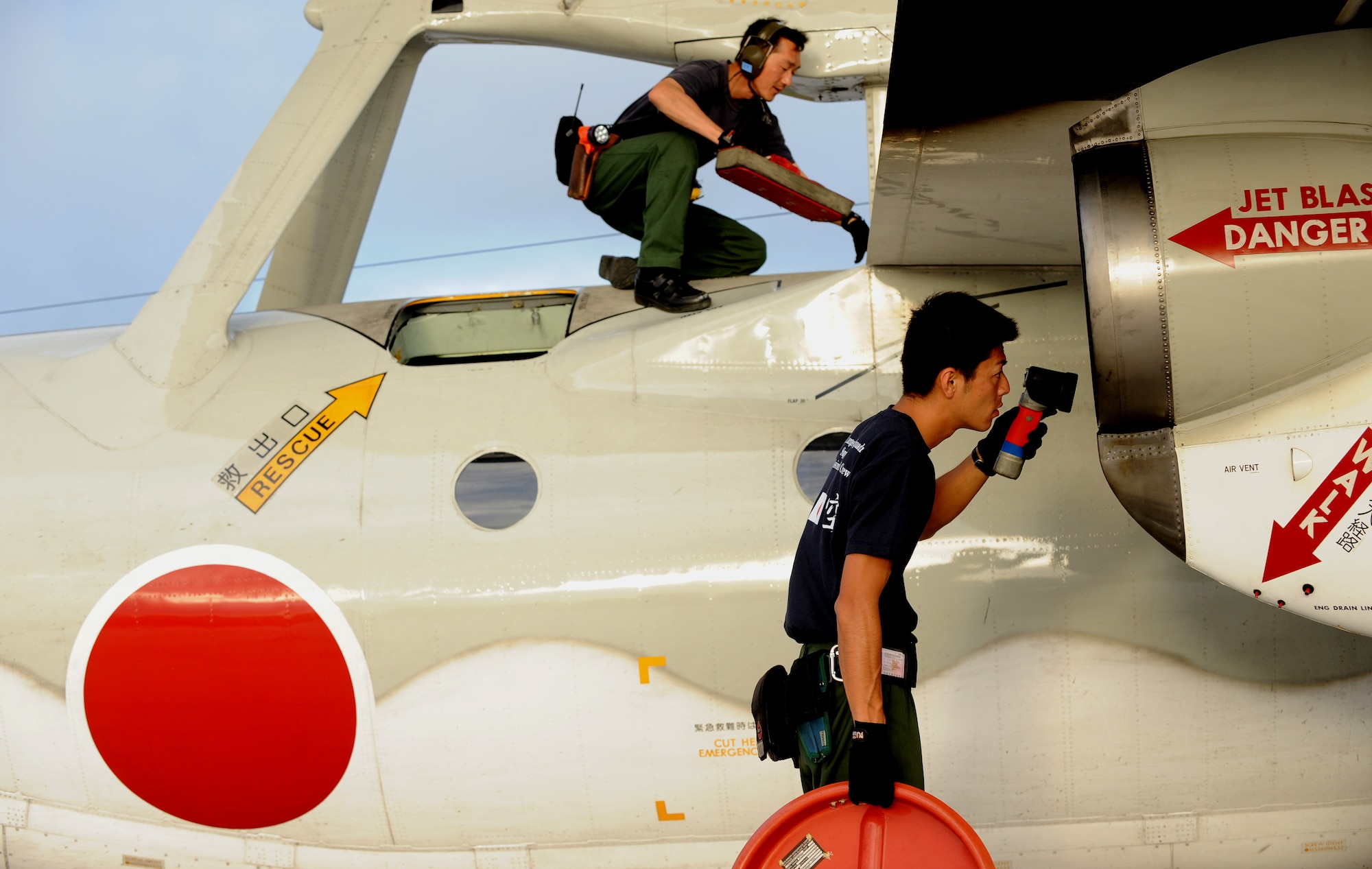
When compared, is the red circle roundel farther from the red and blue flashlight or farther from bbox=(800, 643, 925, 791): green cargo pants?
the red and blue flashlight

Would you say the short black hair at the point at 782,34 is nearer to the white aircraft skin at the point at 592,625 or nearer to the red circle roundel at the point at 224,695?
the white aircraft skin at the point at 592,625

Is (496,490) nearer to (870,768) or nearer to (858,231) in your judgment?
(858,231)

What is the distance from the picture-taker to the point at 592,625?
14.9 ft

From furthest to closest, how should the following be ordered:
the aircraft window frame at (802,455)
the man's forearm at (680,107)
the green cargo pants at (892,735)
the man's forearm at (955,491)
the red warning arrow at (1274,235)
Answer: the man's forearm at (680,107)
the aircraft window frame at (802,455)
the red warning arrow at (1274,235)
the man's forearm at (955,491)
the green cargo pants at (892,735)

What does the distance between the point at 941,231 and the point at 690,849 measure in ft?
8.89

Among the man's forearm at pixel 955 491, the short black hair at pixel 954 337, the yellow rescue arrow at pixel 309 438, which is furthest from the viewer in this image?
the yellow rescue arrow at pixel 309 438

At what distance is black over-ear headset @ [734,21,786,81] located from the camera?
5.17m

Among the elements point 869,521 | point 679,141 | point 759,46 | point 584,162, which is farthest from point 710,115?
point 869,521

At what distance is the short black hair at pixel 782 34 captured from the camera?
5.16 metres

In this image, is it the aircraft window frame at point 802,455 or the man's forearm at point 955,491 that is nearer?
the man's forearm at point 955,491

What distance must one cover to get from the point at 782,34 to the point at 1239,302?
8.24ft

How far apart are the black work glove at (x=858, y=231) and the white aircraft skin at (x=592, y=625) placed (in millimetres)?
303

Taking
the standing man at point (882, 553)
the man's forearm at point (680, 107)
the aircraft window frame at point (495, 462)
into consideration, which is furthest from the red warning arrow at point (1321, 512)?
the man's forearm at point (680, 107)

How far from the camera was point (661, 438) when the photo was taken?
4.75m
